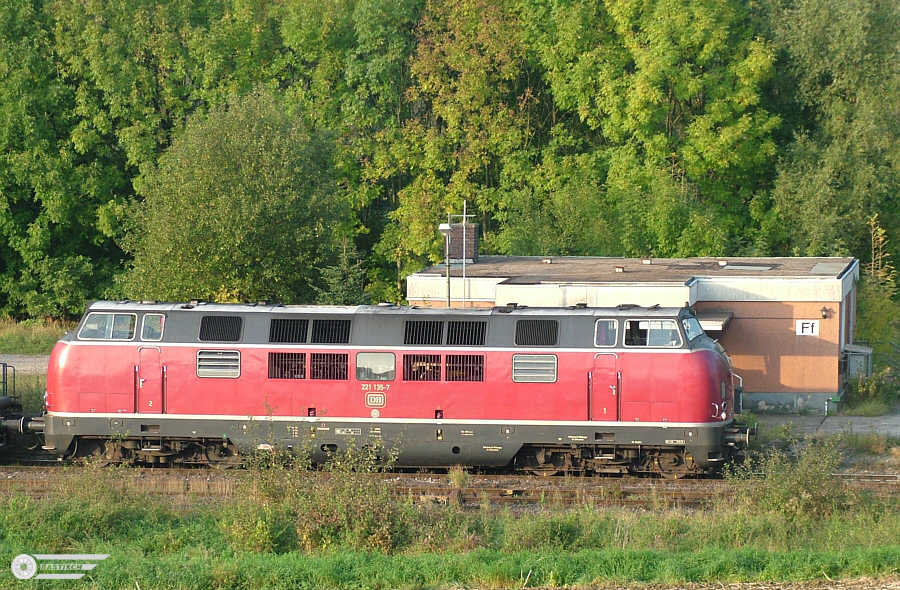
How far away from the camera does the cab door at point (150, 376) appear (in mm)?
22391

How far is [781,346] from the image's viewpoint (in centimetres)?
3109

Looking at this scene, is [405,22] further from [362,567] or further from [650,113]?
[362,567]

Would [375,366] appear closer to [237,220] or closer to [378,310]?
[378,310]

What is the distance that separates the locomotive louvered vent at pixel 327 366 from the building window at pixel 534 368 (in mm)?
3477

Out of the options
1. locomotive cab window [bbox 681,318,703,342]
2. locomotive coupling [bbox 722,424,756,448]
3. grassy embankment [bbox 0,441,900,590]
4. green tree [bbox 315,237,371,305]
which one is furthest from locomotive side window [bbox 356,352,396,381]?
green tree [bbox 315,237,371,305]

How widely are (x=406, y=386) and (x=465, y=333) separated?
1.59m

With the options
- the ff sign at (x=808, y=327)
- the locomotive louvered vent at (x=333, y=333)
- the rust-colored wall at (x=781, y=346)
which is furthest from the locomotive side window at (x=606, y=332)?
the ff sign at (x=808, y=327)

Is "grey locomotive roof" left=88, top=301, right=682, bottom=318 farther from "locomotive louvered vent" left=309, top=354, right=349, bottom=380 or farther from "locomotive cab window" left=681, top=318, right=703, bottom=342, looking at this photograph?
"locomotive louvered vent" left=309, top=354, right=349, bottom=380

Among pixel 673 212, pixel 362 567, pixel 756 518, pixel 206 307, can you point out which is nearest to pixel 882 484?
pixel 756 518

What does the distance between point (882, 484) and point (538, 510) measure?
22.3 feet

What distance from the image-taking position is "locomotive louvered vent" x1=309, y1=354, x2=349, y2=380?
869 inches

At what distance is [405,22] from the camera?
5053 cm

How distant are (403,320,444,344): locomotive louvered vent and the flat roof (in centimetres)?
801

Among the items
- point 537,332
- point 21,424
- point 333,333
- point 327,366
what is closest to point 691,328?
point 537,332
